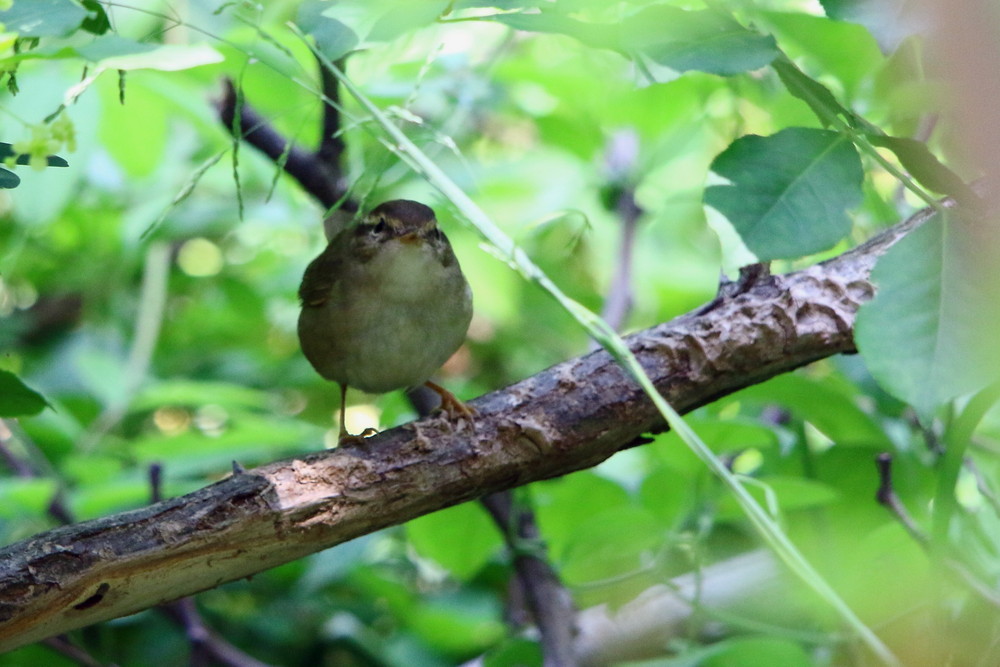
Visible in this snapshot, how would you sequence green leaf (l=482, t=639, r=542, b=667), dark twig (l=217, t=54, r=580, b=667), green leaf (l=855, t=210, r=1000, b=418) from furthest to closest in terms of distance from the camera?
dark twig (l=217, t=54, r=580, b=667)
green leaf (l=482, t=639, r=542, b=667)
green leaf (l=855, t=210, r=1000, b=418)

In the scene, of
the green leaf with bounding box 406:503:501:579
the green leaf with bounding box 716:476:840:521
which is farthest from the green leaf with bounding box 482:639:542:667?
the green leaf with bounding box 716:476:840:521

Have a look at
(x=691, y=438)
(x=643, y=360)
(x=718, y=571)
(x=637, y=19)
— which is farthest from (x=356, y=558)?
(x=637, y=19)

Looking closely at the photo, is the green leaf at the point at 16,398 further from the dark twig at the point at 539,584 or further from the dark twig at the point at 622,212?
the dark twig at the point at 622,212

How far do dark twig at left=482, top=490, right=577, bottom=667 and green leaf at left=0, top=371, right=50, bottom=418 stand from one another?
1.17m

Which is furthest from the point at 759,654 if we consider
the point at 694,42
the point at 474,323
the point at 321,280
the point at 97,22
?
the point at 474,323

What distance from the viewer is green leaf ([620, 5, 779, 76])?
1.29m

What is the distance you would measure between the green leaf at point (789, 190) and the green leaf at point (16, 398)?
1.11 m

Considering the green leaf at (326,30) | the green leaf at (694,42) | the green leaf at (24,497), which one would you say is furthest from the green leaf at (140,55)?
the green leaf at (24,497)

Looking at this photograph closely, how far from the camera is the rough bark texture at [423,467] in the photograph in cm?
155

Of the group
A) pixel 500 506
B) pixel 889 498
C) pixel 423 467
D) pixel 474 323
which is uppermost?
pixel 423 467

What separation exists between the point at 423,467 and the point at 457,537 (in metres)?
0.88

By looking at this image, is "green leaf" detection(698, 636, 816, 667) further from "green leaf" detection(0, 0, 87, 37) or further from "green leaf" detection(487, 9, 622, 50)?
"green leaf" detection(0, 0, 87, 37)

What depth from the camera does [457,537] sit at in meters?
2.60

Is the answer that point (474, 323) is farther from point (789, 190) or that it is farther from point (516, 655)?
point (789, 190)
